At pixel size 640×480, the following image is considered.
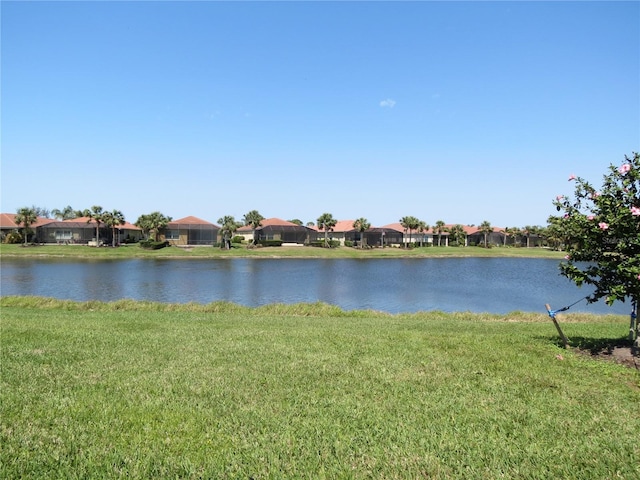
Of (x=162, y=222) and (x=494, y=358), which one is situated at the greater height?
(x=162, y=222)

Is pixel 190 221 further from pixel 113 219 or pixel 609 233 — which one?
pixel 609 233

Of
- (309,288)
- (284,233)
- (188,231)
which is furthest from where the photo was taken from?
(284,233)

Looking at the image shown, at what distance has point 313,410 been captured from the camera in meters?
6.13

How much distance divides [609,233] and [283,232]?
90.4 m

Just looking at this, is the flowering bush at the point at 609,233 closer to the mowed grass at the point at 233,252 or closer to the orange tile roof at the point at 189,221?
the mowed grass at the point at 233,252

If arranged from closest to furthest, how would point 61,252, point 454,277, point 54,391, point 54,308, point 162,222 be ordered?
point 54,391
point 54,308
point 454,277
point 61,252
point 162,222

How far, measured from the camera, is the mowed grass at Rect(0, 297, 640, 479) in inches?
187

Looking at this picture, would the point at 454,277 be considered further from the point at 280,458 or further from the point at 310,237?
the point at 310,237

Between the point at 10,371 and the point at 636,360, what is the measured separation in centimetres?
1185

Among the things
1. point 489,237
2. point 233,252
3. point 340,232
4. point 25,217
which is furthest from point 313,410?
point 489,237

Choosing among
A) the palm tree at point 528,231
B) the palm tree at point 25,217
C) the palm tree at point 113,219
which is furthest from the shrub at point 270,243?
the palm tree at point 528,231

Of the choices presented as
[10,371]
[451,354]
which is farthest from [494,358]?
[10,371]

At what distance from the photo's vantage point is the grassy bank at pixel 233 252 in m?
69.1

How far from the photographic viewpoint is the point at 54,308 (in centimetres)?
2000
